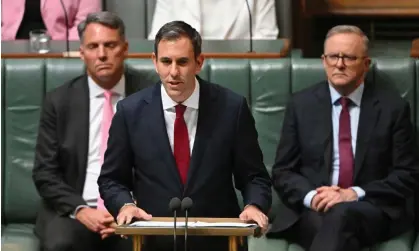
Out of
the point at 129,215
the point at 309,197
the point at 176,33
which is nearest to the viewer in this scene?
the point at 129,215

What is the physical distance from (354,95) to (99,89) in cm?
97

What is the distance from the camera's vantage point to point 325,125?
3.86m

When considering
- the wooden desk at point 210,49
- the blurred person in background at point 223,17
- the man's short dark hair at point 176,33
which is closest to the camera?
the man's short dark hair at point 176,33

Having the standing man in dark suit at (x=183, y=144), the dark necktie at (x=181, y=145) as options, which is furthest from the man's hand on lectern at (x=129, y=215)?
the dark necktie at (x=181, y=145)

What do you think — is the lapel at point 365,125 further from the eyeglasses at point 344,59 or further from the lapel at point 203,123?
the lapel at point 203,123

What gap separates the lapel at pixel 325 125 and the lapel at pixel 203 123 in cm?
64

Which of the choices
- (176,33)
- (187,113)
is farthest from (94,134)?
(176,33)

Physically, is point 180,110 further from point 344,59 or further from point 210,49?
point 210,49

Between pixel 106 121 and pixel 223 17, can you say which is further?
pixel 223 17

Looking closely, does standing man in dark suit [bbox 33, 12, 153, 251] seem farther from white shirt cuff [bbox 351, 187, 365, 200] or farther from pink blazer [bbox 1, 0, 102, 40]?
pink blazer [bbox 1, 0, 102, 40]

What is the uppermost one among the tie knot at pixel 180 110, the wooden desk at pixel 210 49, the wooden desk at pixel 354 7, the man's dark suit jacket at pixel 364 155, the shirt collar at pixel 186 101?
the wooden desk at pixel 354 7

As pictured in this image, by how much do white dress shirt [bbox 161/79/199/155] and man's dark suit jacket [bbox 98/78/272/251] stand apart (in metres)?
0.02

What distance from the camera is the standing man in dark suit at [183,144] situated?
3238 mm

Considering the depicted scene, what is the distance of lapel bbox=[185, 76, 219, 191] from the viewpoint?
3.27 meters
